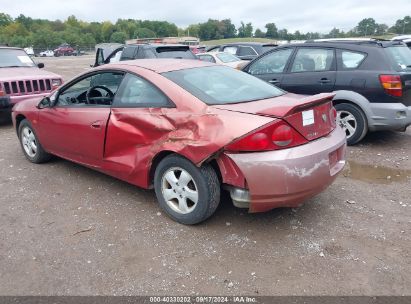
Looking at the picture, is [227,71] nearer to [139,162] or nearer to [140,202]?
[139,162]

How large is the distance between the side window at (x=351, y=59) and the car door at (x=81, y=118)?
366 centimetres

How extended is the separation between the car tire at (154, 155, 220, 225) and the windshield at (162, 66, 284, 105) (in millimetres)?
622

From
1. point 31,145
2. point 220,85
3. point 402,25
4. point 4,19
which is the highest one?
point 4,19

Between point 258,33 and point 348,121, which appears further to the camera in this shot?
point 258,33

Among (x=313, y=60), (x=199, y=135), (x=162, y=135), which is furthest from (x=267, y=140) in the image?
(x=313, y=60)

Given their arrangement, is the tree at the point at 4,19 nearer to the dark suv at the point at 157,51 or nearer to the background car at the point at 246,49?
the background car at the point at 246,49

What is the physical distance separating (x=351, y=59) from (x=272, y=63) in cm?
148

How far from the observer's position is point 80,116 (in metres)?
4.23

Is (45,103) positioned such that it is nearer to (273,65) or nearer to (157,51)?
(273,65)

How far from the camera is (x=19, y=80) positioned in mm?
7594

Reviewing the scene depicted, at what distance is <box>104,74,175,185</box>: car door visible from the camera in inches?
140

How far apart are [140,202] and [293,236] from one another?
65.9 inches

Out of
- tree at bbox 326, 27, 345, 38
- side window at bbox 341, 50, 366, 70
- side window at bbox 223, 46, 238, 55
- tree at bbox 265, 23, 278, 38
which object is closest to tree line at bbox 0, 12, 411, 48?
tree at bbox 265, 23, 278, 38

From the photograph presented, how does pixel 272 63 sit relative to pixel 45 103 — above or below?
above
